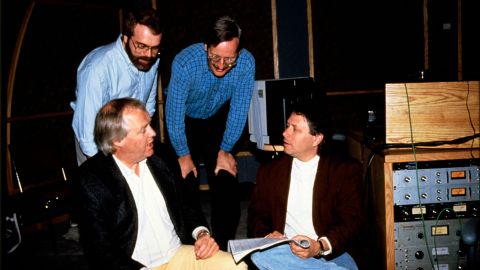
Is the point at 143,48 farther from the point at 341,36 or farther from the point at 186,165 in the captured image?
the point at 341,36

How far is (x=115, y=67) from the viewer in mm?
2740

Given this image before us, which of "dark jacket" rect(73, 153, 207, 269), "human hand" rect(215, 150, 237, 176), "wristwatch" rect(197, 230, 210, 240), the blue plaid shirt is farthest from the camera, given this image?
"human hand" rect(215, 150, 237, 176)

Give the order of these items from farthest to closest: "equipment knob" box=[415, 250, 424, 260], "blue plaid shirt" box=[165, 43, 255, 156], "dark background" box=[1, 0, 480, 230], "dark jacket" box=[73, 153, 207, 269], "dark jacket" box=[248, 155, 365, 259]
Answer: "dark background" box=[1, 0, 480, 230], "blue plaid shirt" box=[165, 43, 255, 156], "equipment knob" box=[415, 250, 424, 260], "dark jacket" box=[248, 155, 365, 259], "dark jacket" box=[73, 153, 207, 269]

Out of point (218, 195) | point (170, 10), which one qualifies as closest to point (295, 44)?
point (170, 10)

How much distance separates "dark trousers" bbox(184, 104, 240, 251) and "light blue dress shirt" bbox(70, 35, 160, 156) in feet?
1.62

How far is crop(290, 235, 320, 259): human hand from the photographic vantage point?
2143 mm

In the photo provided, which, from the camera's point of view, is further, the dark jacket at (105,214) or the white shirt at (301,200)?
the white shirt at (301,200)

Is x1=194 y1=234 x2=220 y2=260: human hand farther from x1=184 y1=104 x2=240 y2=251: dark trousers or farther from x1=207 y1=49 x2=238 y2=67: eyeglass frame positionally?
x1=207 y1=49 x2=238 y2=67: eyeglass frame

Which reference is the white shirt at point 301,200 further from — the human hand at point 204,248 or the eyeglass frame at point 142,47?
the eyeglass frame at point 142,47

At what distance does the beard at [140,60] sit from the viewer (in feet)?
8.70

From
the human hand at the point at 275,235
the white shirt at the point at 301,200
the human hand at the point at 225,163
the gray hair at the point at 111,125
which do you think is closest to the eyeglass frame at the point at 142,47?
the gray hair at the point at 111,125

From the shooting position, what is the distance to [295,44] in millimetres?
5188

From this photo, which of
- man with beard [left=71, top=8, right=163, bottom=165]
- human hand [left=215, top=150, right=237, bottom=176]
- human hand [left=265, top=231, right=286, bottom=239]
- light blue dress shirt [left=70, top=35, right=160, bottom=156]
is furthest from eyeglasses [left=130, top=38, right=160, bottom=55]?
human hand [left=265, top=231, right=286, bottom=239]

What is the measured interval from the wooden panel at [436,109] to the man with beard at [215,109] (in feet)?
2.91
